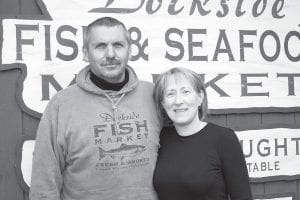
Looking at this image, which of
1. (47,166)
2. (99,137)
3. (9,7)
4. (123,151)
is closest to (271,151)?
(123,151)

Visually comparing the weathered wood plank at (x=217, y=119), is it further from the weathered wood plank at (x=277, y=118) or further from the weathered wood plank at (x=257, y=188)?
the weathered wood plank at (x=257, y=188)

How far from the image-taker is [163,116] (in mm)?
2344

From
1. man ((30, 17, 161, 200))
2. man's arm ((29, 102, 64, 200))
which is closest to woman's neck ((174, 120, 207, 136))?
man ((30, 17, 161, 200))

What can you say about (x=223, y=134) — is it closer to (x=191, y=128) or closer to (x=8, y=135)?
(x=191, y=128)

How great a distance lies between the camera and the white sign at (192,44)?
2.61m

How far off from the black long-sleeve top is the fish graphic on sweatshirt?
0.44 feet

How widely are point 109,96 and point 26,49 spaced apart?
26.8 inches

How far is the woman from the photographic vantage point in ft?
6.79

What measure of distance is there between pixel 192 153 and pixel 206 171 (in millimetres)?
119

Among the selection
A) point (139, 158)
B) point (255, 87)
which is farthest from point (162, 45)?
point (139, 158)

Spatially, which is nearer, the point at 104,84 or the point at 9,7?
the point at 104,84

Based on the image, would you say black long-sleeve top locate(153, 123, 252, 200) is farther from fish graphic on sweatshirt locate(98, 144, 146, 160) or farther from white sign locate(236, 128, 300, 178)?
white sign locate(236, 128, 300, 178)

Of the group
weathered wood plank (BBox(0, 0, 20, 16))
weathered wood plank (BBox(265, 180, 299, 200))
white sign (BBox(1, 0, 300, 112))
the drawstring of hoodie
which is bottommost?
weathered wood plank (BBox(265, 180, 299, 200))

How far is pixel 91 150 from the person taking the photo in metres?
2.10
